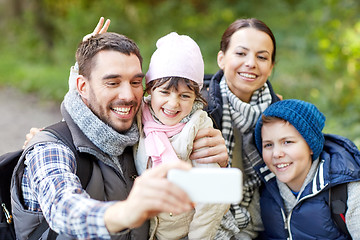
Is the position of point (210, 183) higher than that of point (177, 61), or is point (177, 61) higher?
point (177, 61)

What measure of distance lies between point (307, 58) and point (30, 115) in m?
6.47

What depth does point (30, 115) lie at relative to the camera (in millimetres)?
7848

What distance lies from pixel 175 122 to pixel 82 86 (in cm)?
61

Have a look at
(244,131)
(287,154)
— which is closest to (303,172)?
(287,154)

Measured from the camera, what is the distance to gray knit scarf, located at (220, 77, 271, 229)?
3.19 meters

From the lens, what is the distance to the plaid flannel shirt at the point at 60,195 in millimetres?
1725

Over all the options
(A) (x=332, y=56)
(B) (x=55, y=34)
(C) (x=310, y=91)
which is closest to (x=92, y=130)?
(A) (x=332, y=56)

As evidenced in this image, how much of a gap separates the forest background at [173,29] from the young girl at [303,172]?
4371 mm

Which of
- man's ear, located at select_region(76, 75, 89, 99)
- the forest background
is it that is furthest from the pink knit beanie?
the forest background

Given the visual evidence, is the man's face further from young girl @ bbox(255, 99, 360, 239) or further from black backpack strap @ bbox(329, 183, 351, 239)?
black backpack strap @ bbox(329, 183, 351, 239)

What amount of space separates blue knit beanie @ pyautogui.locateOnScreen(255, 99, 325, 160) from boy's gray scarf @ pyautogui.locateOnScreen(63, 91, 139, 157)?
1.12 metres

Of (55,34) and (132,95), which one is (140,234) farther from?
(55,34)

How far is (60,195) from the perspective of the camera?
6.24ft

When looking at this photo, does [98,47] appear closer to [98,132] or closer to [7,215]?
[98,132]
